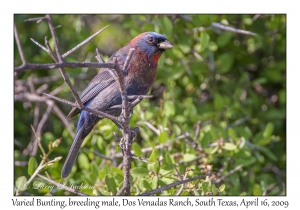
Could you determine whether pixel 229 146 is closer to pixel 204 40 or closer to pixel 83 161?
pixel 204 40

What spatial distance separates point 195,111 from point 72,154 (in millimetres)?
1211

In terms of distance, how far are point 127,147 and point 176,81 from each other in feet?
6.94

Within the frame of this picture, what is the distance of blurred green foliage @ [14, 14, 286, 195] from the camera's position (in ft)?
12.4

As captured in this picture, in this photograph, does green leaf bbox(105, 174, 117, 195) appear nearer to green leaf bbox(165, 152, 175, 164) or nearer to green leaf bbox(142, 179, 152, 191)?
green leaf bbox(142, 179, 152, 191)

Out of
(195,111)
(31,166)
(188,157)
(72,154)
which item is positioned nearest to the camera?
(31,166)

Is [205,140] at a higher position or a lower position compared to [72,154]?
higher

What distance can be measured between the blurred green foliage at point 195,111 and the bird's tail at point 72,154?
9cm

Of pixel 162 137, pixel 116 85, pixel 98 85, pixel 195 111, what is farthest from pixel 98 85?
pixel 195 111

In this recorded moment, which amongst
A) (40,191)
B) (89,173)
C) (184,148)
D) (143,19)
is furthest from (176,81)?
(40,191)

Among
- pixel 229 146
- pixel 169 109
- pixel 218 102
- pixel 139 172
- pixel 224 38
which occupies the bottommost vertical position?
pixel 139 172

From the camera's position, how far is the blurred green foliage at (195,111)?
3.77m

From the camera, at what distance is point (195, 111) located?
4367 mm

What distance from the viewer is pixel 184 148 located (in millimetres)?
3867

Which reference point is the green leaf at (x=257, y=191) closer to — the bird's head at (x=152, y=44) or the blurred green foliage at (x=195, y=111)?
the blurred green foliage at (x=195, y=111)
